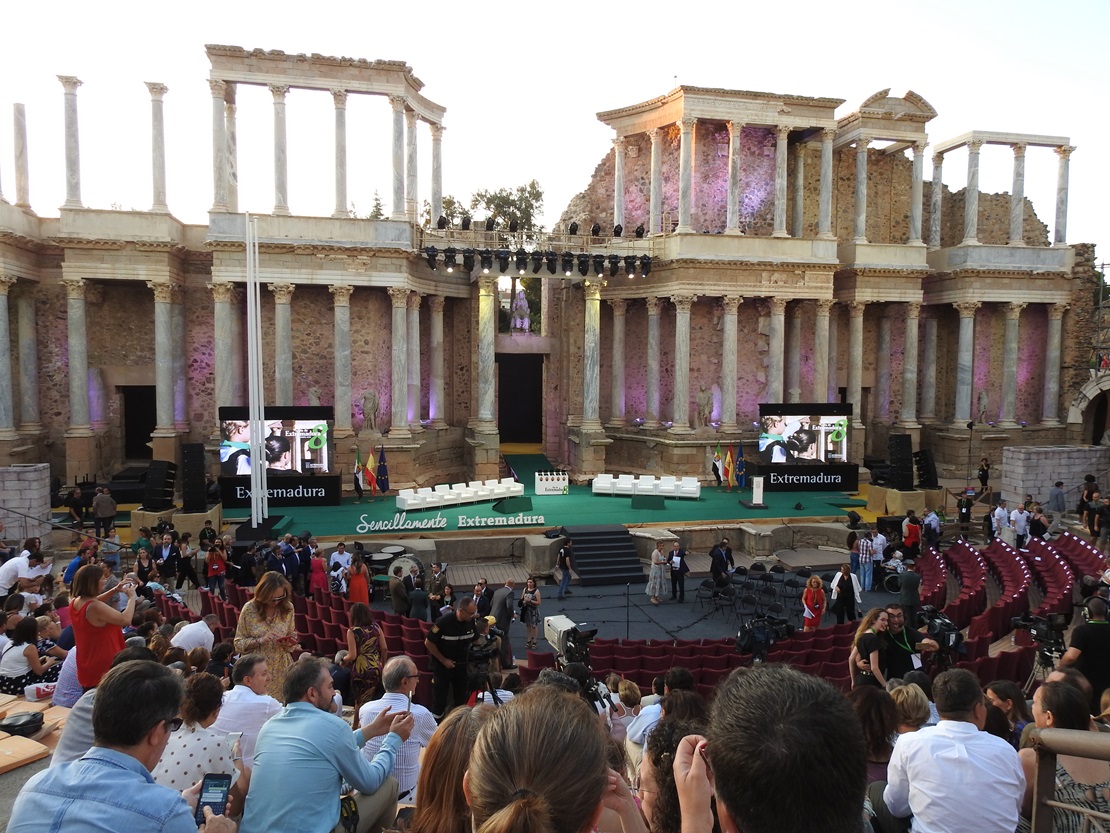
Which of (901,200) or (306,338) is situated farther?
(901,200)

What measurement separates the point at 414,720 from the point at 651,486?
22034mm

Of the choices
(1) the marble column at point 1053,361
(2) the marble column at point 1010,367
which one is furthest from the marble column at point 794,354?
(1) the marble column at point 1053,361

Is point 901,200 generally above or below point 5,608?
above

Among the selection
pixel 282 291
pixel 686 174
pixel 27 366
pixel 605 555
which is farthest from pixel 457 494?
pixel 27 366

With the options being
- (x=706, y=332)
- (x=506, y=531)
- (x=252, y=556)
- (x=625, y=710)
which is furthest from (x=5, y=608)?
(x=706, y=332)

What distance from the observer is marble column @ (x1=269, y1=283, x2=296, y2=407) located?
27.2m

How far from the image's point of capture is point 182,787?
4.27 metres

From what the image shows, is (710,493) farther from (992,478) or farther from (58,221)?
(58,221)

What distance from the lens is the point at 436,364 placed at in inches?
1234

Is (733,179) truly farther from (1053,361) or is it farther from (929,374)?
(1053,361)

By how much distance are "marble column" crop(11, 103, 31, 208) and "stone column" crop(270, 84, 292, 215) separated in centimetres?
902

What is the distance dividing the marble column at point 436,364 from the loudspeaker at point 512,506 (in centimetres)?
858

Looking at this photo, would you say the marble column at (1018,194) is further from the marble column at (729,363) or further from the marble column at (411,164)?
the marble column at (411,164)

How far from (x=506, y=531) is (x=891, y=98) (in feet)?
83.5
